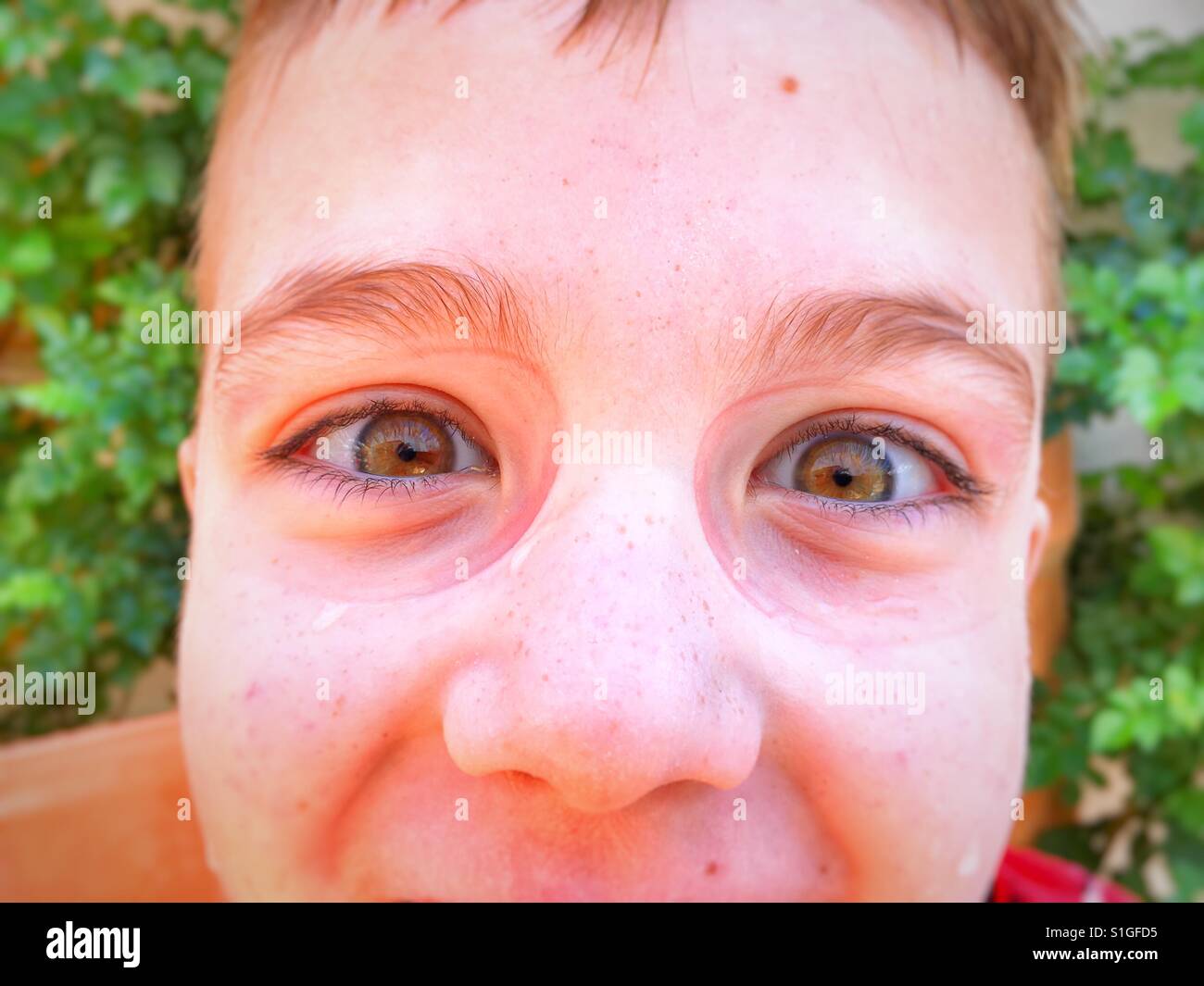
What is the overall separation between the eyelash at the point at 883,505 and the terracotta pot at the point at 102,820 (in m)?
0.64

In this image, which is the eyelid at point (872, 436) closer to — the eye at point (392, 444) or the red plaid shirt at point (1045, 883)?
Result: the eye at point (392, 444)

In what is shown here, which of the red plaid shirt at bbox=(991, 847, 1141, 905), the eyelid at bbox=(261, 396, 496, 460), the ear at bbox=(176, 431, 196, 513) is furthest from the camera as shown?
the red plaid shirt at bbox=(991, 847, 1141, 905)

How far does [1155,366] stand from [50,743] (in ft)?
3.60

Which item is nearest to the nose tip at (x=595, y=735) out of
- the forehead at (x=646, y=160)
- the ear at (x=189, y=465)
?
the forehead at (x=646, y=160)

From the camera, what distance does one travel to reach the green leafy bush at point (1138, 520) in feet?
3.18

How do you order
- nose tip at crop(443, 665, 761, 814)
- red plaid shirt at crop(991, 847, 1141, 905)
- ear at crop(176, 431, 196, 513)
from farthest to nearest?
red plaid shirt at crop(991, 847, 1141, 905)
ear at crop(176, 431, 196, 513)
nose tip at crop(443, 665, 761, 814)

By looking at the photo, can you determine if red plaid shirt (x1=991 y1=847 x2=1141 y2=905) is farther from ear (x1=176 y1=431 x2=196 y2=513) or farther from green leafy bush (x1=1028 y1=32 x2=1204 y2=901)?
ear (x1=176 y1=431 x2=196 y2=513)

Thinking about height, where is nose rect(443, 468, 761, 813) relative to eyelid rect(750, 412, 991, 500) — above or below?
below

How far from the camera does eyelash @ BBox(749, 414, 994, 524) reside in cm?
67

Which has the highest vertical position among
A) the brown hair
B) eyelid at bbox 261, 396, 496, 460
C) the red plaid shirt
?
the brown hair

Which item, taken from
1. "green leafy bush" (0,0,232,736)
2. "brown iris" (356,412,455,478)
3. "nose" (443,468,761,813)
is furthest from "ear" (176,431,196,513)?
"nose" (443,468,761,813)

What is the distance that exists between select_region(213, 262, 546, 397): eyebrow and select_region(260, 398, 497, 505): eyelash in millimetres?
49

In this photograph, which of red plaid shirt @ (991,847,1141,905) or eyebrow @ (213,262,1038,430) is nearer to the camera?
eyebrow @ (213,262,1038,430)

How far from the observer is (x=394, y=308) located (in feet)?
2.00
